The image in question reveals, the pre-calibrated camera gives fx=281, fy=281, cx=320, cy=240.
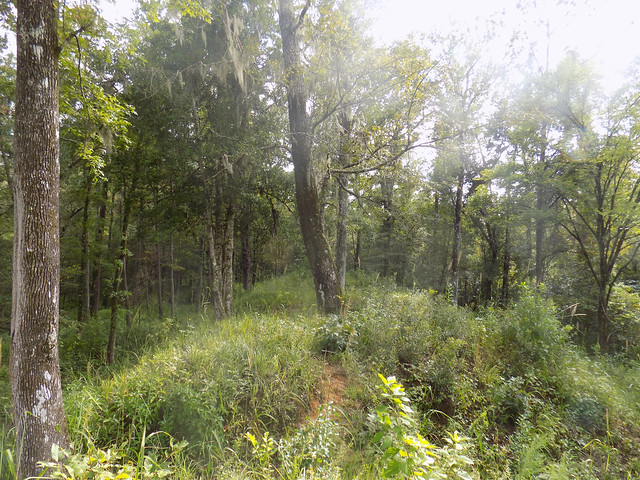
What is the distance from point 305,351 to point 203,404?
1.41m

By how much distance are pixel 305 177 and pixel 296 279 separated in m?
8.16

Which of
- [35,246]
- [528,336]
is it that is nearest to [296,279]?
[528,336]

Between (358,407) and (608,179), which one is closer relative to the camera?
(358,407)

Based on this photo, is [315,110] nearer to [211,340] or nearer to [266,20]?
[266,20]

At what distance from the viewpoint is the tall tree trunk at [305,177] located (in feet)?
18.6

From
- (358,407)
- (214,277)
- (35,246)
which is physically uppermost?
(35,246)

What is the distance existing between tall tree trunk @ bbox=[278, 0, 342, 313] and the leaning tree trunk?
3722 millimetres

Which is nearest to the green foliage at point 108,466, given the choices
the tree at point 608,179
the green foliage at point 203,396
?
the green foliage at point 203,396

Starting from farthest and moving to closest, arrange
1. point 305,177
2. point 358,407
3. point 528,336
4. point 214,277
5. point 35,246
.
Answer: point 214,277 → point 305,177 → point 528,336 → point 358,407 → point 35,246

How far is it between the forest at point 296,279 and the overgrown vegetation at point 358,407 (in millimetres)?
29

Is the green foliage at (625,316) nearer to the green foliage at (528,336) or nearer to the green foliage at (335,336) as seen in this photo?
the green foliage at (528,336)

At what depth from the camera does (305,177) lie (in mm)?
5859

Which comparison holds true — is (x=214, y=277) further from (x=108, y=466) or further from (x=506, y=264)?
(x=506, y=264)

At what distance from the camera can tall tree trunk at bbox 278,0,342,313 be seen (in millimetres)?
5668
